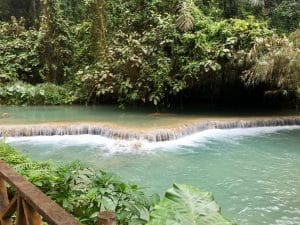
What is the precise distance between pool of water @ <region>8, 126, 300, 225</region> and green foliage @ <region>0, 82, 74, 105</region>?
479 cm

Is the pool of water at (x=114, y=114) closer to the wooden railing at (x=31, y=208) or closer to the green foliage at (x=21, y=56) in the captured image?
the green foliage at (x=21, y=56)

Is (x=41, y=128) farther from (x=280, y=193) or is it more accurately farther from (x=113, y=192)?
(x=113, y=192)

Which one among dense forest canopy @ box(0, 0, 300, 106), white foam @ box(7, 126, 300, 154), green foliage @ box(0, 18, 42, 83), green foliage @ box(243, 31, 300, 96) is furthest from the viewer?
green foliage @ box(0, 18, 42, 83)

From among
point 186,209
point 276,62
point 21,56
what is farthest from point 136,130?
point 21,56

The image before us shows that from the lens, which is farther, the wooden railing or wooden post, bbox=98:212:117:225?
the wooden railing

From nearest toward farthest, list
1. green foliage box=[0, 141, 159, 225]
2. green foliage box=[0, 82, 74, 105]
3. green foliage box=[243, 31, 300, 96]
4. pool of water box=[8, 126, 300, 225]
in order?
green foliage box=[0, 141, 159, 225]
pool of water box=[8, 126, 300, 225]
green foliage box=[243, 31, 300, 96]
green foliage box=[0, 82, 74, 105]

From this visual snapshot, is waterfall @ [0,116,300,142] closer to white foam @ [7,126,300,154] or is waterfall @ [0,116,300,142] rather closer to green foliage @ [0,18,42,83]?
white foam @ [7,126,300,154]

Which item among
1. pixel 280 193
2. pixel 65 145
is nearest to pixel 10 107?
pixel 65 145

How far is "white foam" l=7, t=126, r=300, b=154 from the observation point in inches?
352

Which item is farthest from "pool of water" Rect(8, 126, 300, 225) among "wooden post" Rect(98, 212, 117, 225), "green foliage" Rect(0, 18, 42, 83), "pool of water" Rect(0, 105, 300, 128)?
"green foliage" Rect(0, 18, 42, 83)

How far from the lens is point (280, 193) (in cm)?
628

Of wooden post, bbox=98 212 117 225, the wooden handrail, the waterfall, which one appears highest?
wooden post, bbox=98 212 117 225

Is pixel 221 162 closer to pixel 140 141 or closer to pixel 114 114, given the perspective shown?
pixel 140 141

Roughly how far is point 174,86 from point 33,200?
35.1 ft
